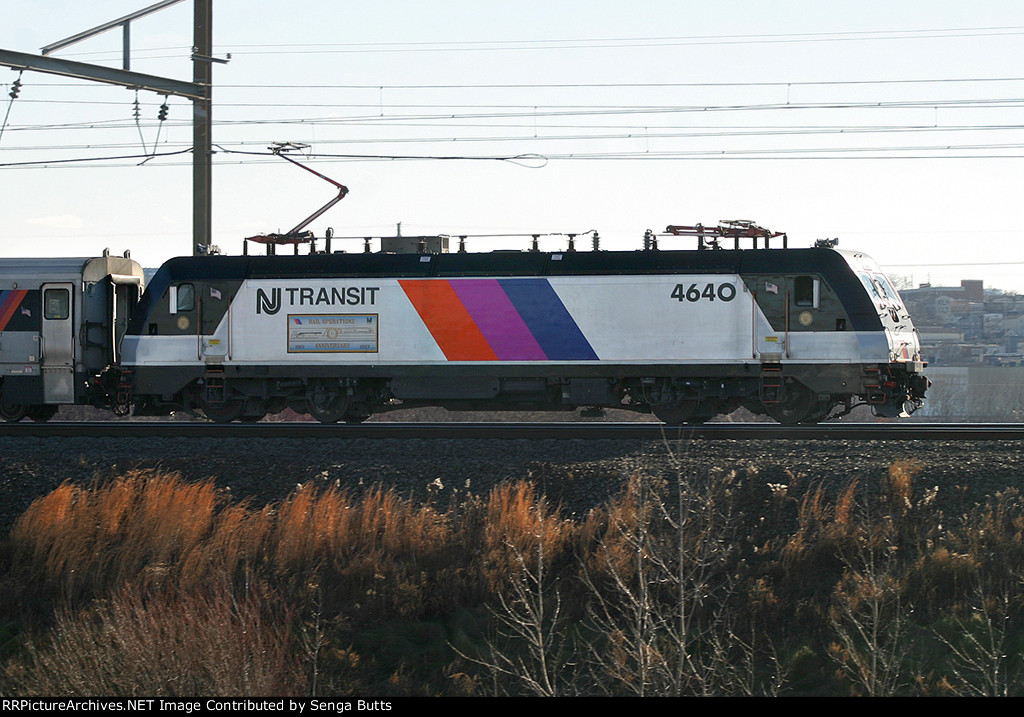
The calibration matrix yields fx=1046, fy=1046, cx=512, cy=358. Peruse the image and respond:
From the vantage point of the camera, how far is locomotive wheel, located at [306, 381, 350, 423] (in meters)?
19.4

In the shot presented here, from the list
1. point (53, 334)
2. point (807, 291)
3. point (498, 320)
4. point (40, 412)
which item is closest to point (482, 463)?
point (498, 320)

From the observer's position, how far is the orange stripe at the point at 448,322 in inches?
736

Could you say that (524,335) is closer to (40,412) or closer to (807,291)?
(807,291)

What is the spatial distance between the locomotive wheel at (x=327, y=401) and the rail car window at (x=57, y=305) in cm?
520

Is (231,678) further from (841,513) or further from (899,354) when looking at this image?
(899,354)

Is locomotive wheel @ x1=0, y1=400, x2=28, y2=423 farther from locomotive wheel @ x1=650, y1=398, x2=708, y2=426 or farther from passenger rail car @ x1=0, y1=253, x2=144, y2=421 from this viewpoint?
locomotive wheel @ x1=650, y1=398, x2=708, y2=426

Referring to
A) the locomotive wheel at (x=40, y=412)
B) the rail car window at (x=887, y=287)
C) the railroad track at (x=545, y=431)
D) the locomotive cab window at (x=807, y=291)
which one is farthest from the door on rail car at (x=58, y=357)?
the rail car window at (x=887, y=287)

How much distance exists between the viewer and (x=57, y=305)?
20.4 meters

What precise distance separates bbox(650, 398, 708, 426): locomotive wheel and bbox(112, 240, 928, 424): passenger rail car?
36mm

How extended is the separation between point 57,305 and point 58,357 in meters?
1.04

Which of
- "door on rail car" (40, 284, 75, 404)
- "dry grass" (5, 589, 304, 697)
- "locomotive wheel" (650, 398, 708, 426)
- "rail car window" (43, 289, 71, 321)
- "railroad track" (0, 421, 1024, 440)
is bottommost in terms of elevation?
"dry grass" (5, 589, 304, 697)

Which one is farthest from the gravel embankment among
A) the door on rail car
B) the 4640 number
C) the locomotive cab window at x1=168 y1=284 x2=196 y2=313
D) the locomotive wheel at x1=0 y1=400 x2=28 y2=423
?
the locomotive wheel at x1=0 y1=400 x2=28 y2=423
